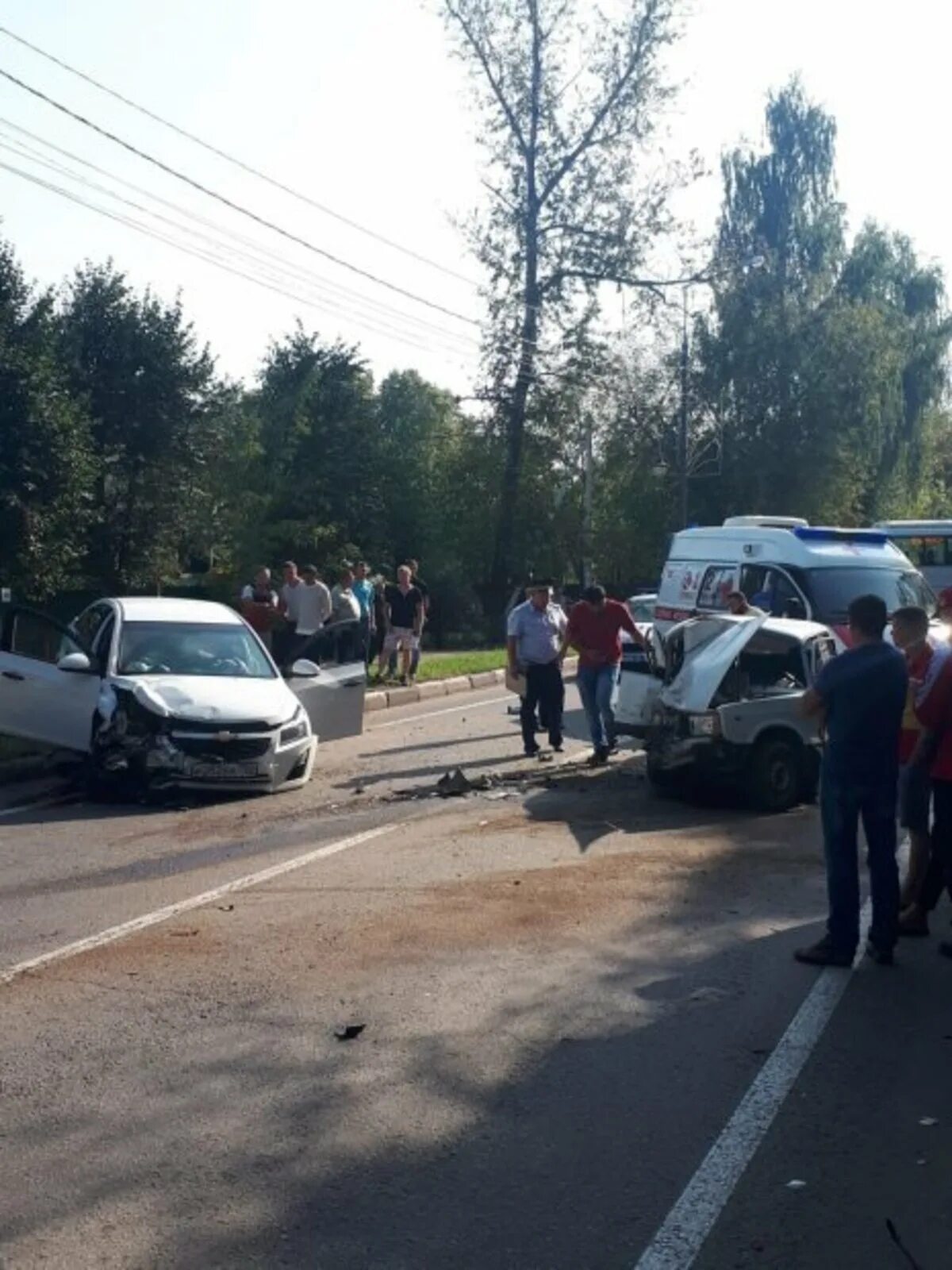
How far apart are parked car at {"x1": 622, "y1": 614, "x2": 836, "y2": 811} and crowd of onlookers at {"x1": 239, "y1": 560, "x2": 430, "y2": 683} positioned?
12.7 ft

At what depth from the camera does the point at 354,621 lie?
17203 mm

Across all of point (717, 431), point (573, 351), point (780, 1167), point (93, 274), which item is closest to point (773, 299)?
point (717, 431)

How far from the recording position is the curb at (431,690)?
2341 centimetres

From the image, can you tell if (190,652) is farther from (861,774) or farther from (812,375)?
(812,375)

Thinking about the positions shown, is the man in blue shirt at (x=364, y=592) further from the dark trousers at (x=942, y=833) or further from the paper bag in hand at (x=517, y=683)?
the dark trousers at (x=942, y=833)

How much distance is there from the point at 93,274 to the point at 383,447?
509 inches

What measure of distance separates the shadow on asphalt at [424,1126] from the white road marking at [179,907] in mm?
857

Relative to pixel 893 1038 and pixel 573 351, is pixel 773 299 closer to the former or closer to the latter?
pixel 573 351

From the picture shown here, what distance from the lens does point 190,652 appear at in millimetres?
15359

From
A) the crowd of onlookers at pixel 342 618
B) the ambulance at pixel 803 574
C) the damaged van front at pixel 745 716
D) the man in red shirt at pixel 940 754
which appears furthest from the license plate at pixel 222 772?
the man in red shirt at pixel 940 754

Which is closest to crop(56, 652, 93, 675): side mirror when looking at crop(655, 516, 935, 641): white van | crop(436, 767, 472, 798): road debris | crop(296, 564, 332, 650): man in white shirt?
crop(436, 767, 472, 798): road debris

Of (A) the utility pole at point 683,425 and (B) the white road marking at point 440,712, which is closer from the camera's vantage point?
(B) the white road marking at point 440,712

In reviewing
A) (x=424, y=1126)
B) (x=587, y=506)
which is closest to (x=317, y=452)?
(x=587, y=506)

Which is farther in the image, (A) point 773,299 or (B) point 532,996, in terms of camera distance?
(A) point 773,299
